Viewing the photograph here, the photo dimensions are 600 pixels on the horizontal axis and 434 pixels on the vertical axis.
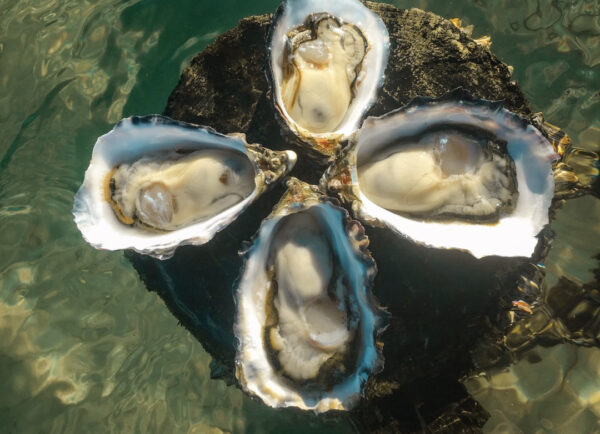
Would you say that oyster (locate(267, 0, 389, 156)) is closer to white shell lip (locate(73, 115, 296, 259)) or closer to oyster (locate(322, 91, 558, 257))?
oyster (locate(322, 91, 558, 257))

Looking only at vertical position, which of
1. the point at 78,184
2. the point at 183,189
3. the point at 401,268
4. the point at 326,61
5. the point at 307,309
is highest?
the point at 326,61

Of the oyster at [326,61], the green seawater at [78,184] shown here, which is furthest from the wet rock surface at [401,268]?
the green seawater at [78,184]

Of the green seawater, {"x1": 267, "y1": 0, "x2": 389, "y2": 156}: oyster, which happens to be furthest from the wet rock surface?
the green seawater

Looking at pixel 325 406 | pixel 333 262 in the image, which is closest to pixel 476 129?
pixel 333 262

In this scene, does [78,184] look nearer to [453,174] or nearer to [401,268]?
[401,268]

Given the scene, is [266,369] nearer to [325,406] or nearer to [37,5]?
[325,406]

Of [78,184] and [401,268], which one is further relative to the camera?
[78,184]

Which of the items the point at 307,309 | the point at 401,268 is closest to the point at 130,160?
the point at 307,309

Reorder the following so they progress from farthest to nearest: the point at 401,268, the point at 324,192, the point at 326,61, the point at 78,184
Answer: the point at 78,184
the point at 326,61
the point at 401,268
the point at 324,192
